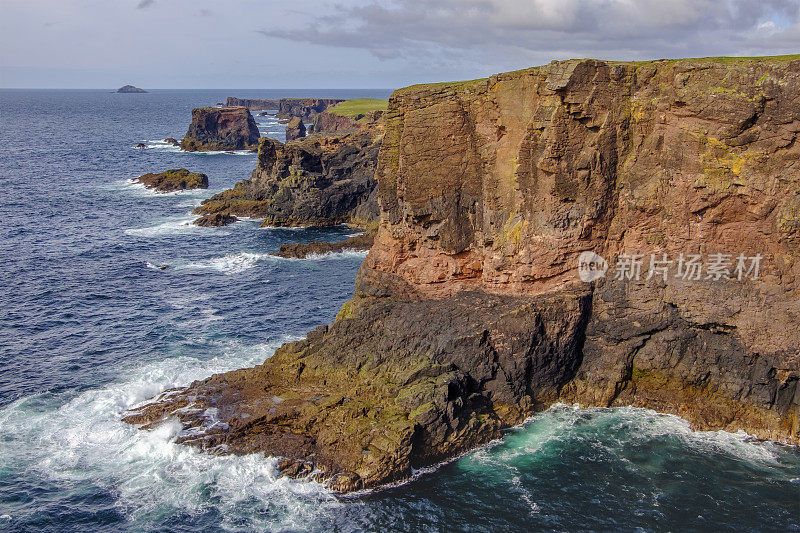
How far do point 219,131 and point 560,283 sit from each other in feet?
489

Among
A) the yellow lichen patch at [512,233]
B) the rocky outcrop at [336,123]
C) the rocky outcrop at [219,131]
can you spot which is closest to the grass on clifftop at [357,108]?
the rocky outcrop at [336,123]

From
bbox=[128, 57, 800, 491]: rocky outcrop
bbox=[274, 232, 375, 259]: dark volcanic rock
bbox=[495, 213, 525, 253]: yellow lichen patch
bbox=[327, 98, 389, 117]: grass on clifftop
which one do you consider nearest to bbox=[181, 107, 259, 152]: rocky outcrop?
bbox=[327, 98, 389, 117]: grass on clifftop

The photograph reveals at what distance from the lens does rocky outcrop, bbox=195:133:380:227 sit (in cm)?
8650

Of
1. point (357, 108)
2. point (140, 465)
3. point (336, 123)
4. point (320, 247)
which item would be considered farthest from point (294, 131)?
point (140, 465)

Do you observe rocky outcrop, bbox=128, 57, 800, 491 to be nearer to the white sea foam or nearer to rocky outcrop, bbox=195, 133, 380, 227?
the white sea foam

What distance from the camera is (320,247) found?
72.8m

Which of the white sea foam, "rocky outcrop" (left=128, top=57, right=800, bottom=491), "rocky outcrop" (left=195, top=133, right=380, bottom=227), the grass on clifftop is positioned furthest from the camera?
the grass on clifftop

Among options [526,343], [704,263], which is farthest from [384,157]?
[704,263]

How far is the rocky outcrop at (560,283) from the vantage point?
31.9 meters

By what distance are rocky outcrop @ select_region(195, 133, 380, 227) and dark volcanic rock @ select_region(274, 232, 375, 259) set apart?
8.76 metres

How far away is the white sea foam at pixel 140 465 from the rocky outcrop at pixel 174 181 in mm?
75724

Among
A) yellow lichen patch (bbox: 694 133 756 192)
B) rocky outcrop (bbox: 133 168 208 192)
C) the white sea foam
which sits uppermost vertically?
yellow lichen patch (bbox: 694 133 756 192)

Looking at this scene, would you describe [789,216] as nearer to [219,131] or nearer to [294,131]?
[294,131]

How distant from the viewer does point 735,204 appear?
3266cm
